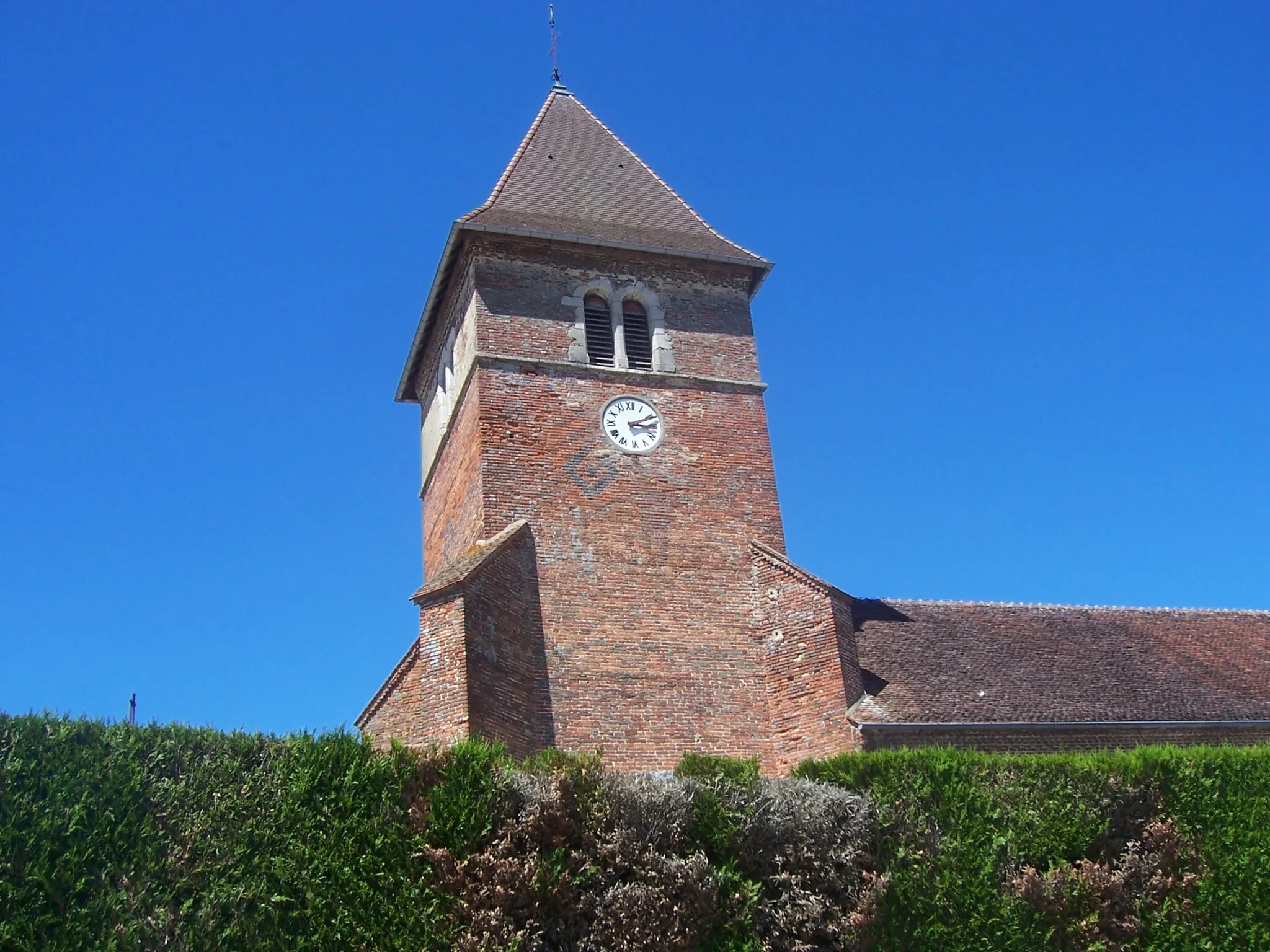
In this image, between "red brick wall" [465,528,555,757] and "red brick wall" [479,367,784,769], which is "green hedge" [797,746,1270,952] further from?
"red brick wall" [465,528,555,757]

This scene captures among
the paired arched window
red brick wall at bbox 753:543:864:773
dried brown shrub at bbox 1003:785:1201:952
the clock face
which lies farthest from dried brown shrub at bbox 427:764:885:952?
the paired arched window

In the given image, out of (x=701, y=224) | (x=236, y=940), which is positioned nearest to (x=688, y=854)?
(x=236, y=940)

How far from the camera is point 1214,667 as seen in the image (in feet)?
66.1

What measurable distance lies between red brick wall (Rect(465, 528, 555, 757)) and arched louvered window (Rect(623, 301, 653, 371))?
168 inches

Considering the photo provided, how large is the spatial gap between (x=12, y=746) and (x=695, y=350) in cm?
1214

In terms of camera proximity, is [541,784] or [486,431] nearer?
[541,784]

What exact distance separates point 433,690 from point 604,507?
14.3 feet

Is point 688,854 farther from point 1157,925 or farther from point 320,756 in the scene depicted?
point 1157,925

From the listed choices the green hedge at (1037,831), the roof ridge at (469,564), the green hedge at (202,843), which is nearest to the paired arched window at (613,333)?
the roof ridge at (469,564)

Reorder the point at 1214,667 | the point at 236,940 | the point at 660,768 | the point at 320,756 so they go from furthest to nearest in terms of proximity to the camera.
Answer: the point at 1214,667 < the point at 660,768 < the point at 320,756 < the point at 236,940

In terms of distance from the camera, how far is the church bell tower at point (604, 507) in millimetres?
16625

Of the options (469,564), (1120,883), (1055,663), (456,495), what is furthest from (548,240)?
(1120,883)

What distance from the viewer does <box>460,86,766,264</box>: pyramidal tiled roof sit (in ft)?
69.6

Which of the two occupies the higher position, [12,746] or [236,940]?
[12,746]
